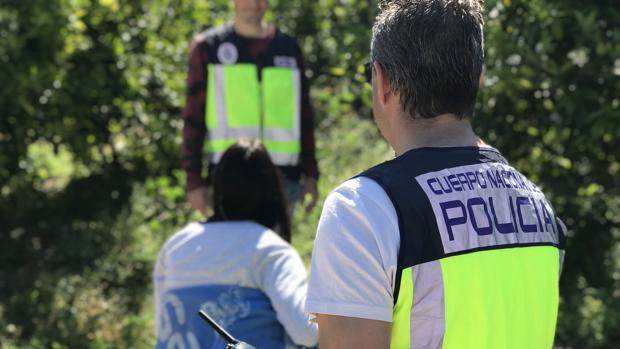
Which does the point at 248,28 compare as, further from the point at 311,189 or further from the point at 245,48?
the point at 311,189

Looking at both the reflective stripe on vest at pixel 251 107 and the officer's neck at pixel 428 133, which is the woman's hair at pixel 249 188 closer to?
the reflective stripe on vest at pixel 251 107

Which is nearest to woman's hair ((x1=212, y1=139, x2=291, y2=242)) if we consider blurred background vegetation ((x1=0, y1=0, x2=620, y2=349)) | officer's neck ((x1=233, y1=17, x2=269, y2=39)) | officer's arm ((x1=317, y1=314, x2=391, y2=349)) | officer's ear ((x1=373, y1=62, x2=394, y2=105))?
officer's neck ((x1=233, y1=17, x2=269, y2=39))

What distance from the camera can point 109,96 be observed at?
17.6 feet

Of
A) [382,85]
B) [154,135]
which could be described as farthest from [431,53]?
[154,135]

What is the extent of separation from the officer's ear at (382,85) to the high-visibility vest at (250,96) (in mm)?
2155

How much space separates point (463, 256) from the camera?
4.47ft

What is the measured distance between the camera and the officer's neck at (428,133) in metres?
1.45

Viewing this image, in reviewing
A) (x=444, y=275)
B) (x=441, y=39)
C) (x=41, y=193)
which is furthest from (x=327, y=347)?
(x=41, y=193)

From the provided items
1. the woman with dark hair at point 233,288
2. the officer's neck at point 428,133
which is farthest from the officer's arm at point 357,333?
the woman with dark hair at point 233,288

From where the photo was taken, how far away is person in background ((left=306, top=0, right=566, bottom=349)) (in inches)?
51.5

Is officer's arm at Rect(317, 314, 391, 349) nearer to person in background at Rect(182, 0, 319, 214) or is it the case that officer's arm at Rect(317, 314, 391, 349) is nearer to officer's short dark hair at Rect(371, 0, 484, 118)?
officer's short dark hair at Rect(371, 0, 484, 118)

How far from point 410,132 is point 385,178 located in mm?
134

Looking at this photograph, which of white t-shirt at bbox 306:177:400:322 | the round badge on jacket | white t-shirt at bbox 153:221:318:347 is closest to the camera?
white t-shirt at bbox 306:177:400:322

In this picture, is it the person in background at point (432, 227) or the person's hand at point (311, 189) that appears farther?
the person's hand at point (311, 189)
